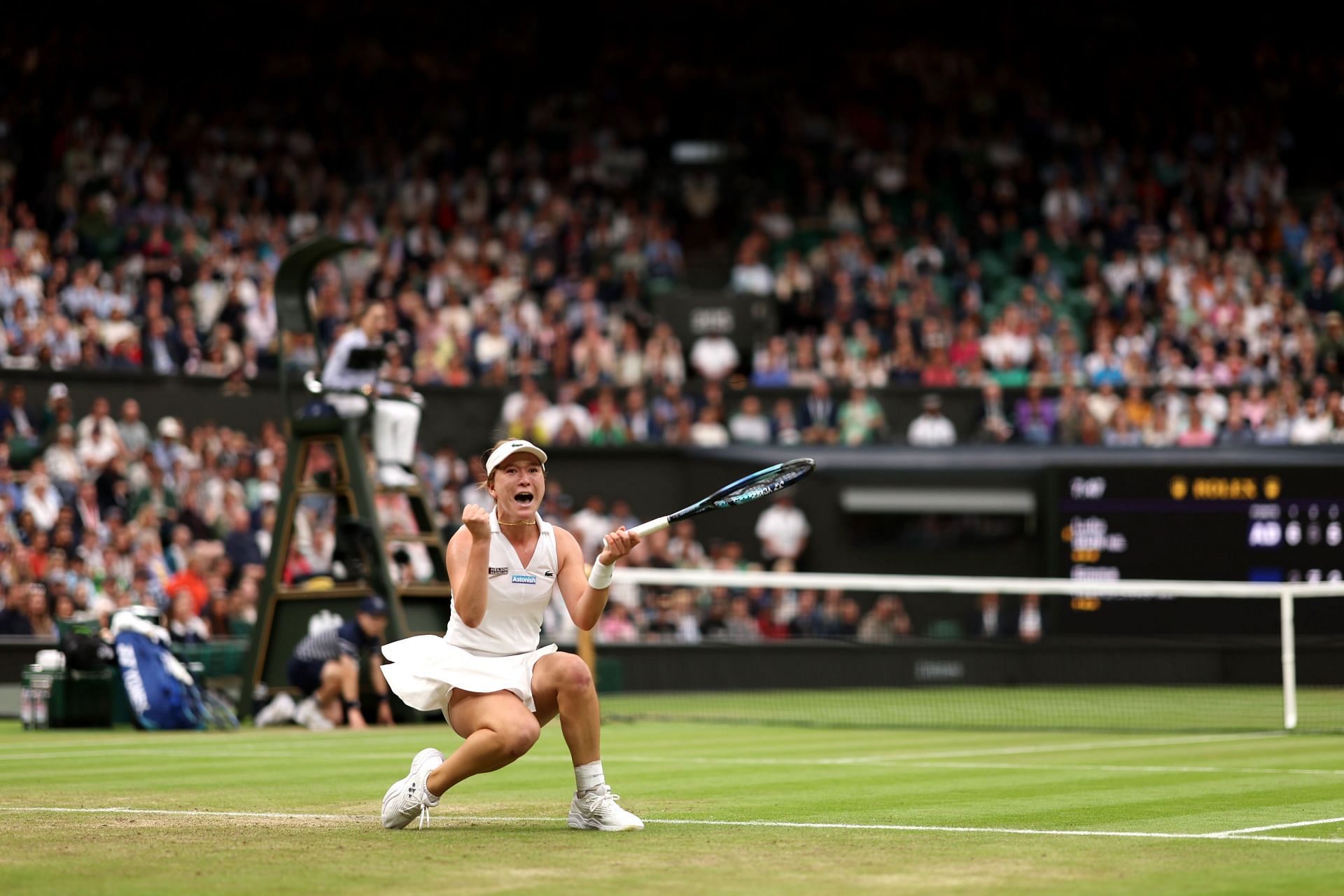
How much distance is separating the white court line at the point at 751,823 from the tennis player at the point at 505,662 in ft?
2.26

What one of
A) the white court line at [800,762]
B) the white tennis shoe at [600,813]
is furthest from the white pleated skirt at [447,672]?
the white court line at [800,762]

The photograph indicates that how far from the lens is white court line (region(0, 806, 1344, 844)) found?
860 cm

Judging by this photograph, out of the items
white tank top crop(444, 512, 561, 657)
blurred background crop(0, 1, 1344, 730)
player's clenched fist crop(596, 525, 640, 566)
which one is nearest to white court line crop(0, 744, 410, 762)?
blurred background crop(0, 1, 1344, 730)

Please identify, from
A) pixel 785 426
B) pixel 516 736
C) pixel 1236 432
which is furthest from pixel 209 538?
pixel 516 736

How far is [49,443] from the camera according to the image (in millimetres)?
22719

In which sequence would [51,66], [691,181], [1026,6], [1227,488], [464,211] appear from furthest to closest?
[1026,6]
[691,181]
[464,211]
[51,66]
[1227,488]

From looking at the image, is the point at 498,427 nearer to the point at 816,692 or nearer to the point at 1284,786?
the point at 816,692

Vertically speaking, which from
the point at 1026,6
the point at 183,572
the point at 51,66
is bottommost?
the point at 183,572

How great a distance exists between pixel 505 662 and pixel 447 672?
0.25 metres

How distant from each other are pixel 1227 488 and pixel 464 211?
1322cm

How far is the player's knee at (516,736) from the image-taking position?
8258mm

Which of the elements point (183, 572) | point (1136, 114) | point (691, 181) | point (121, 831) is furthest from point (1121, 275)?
point (121, 831)

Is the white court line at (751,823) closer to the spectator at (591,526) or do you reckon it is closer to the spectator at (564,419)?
the spectator at (591,526)

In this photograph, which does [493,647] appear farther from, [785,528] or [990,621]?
[785,528]
